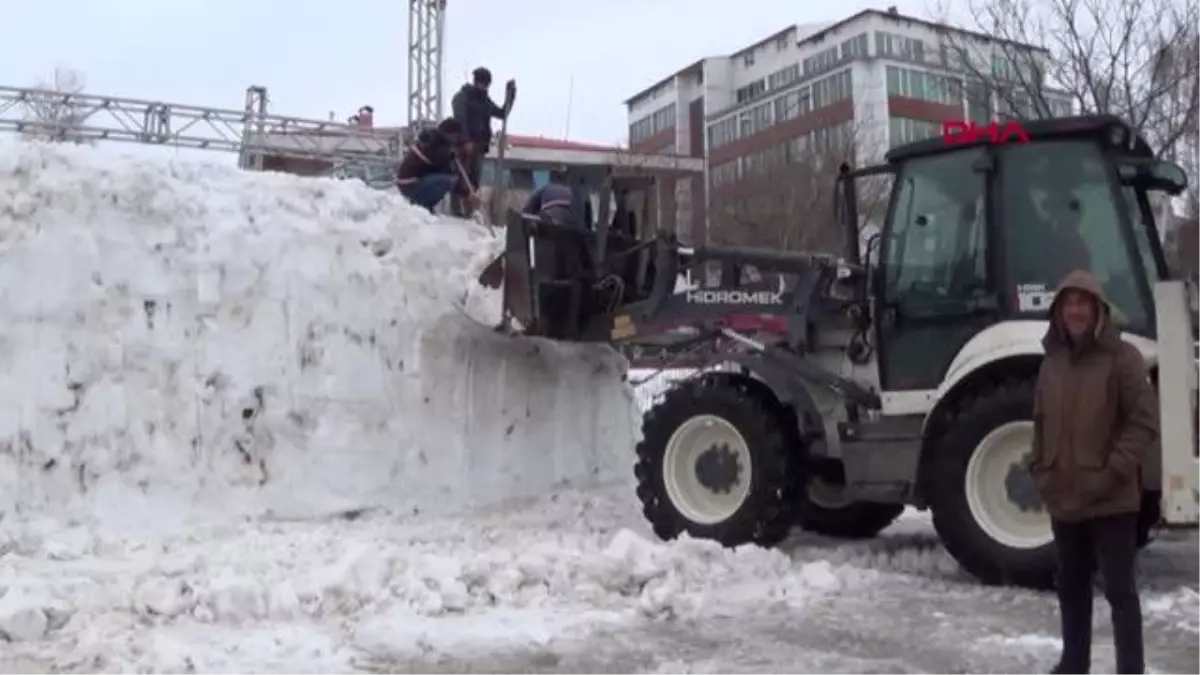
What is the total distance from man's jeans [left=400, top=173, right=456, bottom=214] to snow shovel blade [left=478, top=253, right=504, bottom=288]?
225cm

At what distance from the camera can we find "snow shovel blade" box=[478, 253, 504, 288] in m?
10.4

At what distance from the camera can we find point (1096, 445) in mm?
5336

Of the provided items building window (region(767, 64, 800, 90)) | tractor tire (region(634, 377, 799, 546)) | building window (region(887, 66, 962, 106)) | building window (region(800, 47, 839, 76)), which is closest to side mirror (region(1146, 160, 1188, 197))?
tractor tire (region(634, 377, 799, 546))

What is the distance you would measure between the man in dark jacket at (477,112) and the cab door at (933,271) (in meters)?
5.76

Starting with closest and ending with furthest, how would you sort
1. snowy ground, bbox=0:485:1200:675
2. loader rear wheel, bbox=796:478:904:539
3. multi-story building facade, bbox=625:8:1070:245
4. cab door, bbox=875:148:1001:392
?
snowy ground, bbox=0:485:1200:675, cab door, bbox=875:148:1001:392, loader rear wheel, bbox=796:478:904:539, multi-story building facade, bbox=625:8:1070:245

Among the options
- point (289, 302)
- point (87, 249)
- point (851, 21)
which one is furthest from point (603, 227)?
point (851, 21)

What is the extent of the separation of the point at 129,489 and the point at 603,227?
12.9 ft

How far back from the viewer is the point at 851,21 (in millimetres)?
56000

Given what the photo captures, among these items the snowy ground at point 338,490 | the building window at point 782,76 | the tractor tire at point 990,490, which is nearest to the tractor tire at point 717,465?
the snowy ground at point 338,490

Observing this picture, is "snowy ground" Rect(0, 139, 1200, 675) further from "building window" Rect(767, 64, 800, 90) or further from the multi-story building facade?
"building window" Rect(767, 64, 800, 90)

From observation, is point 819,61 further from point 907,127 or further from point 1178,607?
point 1178,607

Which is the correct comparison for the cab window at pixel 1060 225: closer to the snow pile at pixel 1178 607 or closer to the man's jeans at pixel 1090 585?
the snow pile at pixel 1178 607

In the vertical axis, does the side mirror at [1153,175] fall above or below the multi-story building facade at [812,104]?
below

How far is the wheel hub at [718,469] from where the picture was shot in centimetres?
886
